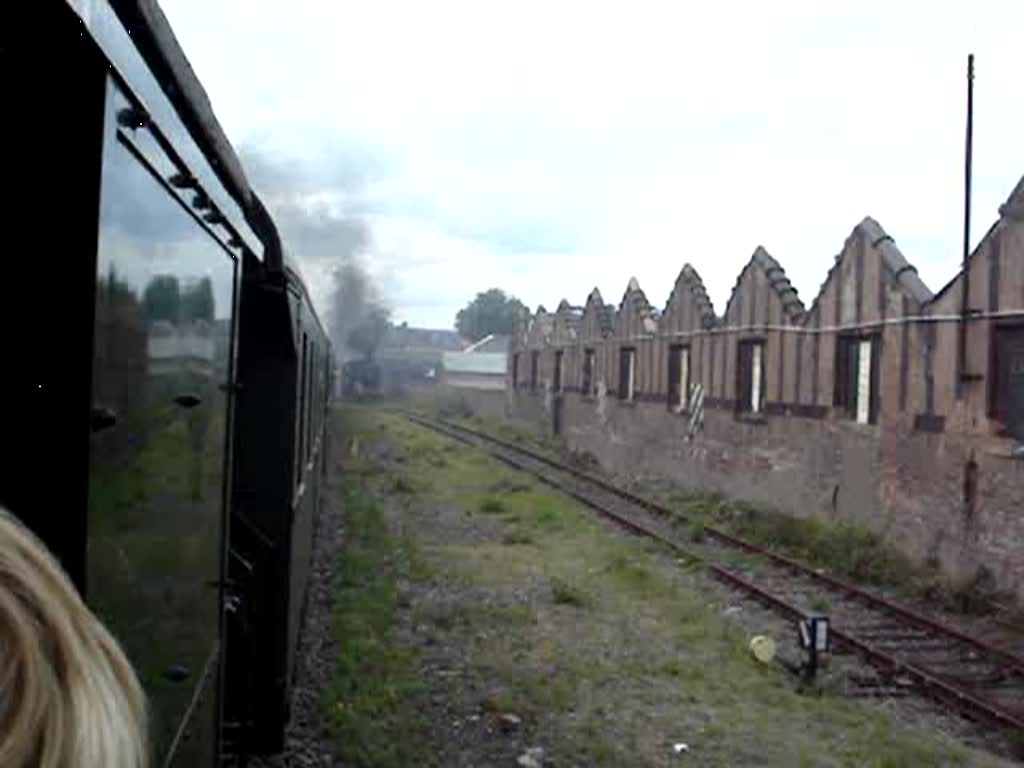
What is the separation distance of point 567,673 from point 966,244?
7540 millimetres

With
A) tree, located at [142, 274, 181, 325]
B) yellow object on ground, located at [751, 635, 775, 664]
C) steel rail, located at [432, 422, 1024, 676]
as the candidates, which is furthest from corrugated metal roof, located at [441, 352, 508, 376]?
tree, located at [142, 274, 181, 325]

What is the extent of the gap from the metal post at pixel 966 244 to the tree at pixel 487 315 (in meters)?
114

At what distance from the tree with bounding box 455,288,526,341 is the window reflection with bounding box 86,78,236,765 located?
125 metres

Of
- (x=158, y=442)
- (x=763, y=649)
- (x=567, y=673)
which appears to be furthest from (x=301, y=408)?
(x=763, y=649)

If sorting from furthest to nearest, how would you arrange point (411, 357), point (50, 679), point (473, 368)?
point (411, 357), point (473, 368), point (50, 679)

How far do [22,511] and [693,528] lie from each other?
1639 cm

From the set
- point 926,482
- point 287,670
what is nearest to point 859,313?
point 926,482

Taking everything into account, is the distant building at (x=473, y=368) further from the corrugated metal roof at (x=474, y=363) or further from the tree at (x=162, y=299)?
the tree at (x=162, y=299)

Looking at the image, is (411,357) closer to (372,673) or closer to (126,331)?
(372,673)

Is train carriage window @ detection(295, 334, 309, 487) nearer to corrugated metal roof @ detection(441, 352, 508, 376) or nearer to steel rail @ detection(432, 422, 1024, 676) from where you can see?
steel rail @ detection(432, 422, 1024, 676)

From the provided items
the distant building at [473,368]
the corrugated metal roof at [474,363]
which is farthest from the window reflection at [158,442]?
the corrugated metal roof at [474,363]

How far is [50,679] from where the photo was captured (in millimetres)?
1048

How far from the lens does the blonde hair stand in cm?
102

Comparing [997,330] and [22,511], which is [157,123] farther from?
[997,330]
